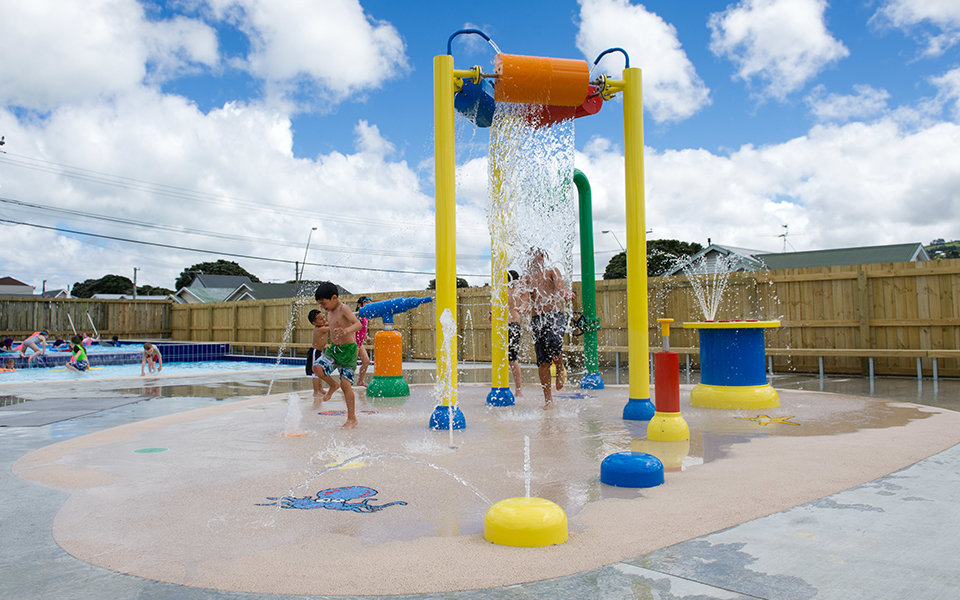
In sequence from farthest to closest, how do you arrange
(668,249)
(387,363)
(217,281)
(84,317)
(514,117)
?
(217,281), (668,249), (84,317), (387,363), (514,117)

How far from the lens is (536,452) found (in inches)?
176

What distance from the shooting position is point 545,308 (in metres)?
7.11

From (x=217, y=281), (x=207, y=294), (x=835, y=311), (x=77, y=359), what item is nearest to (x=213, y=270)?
(x=217, y=281)

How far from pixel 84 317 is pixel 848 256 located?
1270 inches

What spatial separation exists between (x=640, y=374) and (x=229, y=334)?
21750 millimetres

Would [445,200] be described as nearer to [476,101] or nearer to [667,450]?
[476,101]

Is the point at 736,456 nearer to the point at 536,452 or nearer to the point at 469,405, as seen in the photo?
the point at 536,452

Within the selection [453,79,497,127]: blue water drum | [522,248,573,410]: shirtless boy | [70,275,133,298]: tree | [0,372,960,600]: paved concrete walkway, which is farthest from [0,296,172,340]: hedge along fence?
[70,275,133,298]: tree

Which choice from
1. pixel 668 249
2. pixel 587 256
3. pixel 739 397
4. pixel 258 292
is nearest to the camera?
pixel 739 397

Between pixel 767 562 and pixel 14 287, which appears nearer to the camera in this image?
pixel 767 562

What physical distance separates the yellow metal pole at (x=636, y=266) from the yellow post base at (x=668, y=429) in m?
1.09

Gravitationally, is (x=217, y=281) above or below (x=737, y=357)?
above

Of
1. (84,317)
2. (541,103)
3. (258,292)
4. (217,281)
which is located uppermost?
(217,281)

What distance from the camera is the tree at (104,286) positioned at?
67625 mm
